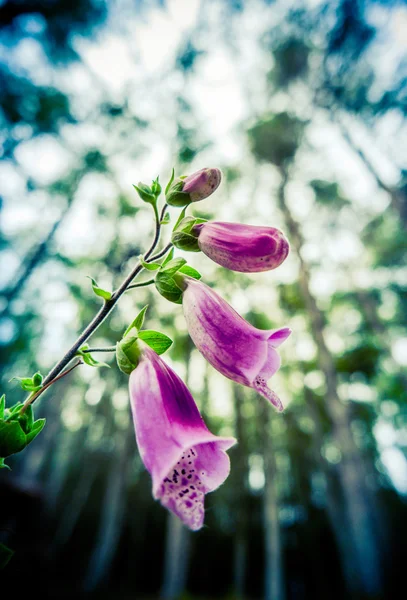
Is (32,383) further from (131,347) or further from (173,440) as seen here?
(173,440)

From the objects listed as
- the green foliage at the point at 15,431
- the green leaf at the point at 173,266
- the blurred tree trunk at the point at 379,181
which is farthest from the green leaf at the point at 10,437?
the blurred tree trunk at the point at 379,181

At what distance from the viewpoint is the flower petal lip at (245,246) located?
36.0 inches

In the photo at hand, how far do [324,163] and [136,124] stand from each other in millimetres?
5385

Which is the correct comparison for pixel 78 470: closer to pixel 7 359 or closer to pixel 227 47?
pixel 7 359

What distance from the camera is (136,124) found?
914 centimetres

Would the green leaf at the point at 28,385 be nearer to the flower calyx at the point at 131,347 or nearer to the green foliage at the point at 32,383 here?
the green foliage at the point at 32,383

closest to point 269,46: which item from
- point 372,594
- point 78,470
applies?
point 372,594

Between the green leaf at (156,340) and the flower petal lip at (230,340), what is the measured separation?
10cm

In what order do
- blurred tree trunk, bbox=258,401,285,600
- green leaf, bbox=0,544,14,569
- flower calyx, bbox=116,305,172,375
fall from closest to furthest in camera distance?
1. green leaf, bbox=0,544,14,569
2. flower calyx, bbox=116,305,172,375
3. blurred tree trunk, bbox=258,401,285,600

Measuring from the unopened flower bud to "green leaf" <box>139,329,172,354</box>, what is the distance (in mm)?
390

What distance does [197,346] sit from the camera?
89 cm

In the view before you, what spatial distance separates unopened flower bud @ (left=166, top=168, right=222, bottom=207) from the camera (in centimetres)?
103

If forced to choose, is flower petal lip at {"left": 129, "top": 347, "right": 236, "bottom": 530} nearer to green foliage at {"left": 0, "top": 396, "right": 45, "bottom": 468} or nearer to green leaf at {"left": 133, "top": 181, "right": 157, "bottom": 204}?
green foliage at {"left": 0, "top": 396, "right": 45, "bottom": 468}

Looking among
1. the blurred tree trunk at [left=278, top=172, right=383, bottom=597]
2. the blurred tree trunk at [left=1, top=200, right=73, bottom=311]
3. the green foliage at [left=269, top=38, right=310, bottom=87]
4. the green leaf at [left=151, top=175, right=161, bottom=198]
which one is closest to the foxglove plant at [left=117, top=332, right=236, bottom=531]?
the green leaf at [left=151, top=175, right=161, bottom=198]
